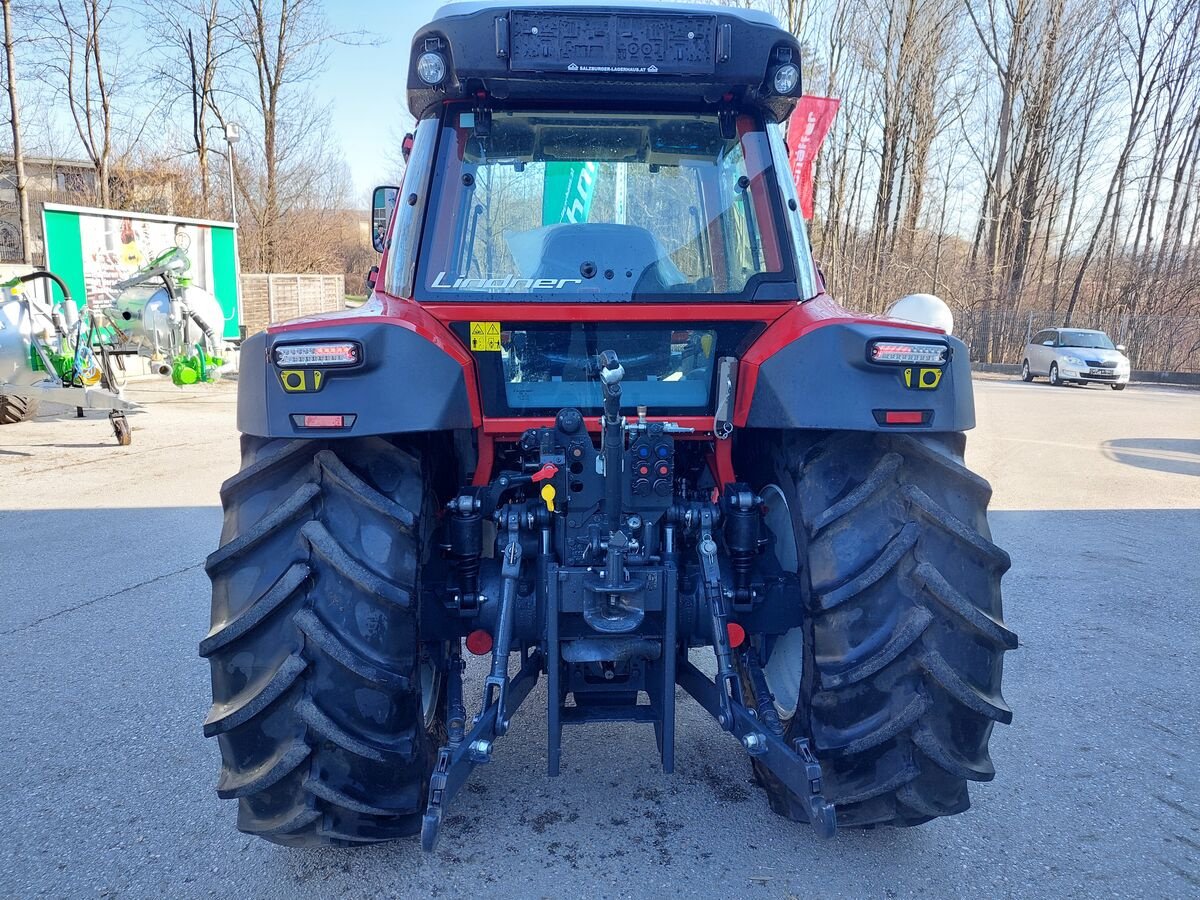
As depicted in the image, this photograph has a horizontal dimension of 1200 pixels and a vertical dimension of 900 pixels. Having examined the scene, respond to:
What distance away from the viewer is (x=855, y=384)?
2.29 metres

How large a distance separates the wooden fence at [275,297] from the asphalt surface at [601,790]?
59.1ft

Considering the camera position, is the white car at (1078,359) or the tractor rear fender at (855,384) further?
the white car at (1078,359)

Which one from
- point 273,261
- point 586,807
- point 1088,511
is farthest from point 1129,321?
point 586,807

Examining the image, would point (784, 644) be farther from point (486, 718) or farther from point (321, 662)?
point (321, 662)

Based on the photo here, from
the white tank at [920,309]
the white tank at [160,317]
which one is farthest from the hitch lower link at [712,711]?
the white tank at [160,317]

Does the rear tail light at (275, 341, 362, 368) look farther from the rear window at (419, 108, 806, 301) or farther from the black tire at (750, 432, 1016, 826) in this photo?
the black tire at (750, 432, 1016, 826)

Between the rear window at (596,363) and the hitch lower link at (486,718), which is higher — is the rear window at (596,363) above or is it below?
above

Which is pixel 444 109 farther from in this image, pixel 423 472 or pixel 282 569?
pixel 282 569

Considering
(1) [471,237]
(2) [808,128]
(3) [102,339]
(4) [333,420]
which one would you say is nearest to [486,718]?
(4) [333,420]

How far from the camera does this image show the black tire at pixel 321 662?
86.5 inches

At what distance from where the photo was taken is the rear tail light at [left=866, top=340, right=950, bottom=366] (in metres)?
2.27

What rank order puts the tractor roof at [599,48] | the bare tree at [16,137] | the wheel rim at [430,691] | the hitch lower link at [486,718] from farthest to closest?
the bare tree at [16,137] → the wheel rim at [430,691] → the tractor roof at [599,48] → the hitch lower link at [486,718]

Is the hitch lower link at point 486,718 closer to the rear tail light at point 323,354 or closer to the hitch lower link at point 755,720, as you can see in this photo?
the hitch lower link at point 755,720

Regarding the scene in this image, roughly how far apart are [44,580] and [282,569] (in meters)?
3.96
